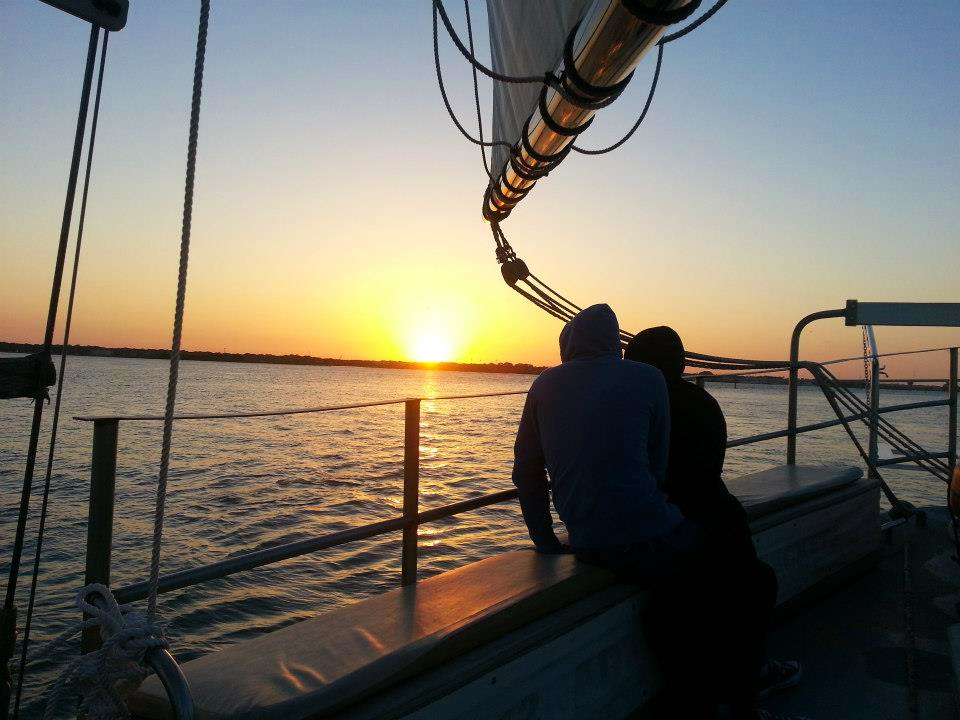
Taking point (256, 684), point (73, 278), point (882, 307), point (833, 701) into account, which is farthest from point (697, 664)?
point (882, 307)

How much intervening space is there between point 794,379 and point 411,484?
10.9 feet

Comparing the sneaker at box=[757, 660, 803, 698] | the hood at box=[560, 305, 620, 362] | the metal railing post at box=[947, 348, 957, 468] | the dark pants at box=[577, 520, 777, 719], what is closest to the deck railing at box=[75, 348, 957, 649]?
the hood at box=[560, 305, 620, 362]

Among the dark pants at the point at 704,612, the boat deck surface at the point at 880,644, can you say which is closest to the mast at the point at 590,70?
the dark pants at the point at 704,612

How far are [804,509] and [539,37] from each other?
2.68 m

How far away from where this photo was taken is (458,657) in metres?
1.72

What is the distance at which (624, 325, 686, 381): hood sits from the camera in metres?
2.59

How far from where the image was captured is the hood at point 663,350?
2.59 m

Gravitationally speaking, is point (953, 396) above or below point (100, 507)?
above

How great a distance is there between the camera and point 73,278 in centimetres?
218

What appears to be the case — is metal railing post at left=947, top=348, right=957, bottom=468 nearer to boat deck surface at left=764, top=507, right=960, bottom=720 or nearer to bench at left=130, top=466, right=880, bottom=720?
boat deck surface at left=764, top=507, right=960, bottom=720

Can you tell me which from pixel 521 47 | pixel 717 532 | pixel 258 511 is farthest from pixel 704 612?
pixel 258 511

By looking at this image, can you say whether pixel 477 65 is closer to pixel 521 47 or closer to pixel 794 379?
pixel 521 47

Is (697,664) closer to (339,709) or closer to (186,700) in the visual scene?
(339,709)

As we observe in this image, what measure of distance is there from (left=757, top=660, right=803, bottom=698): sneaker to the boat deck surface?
1.4 inches
